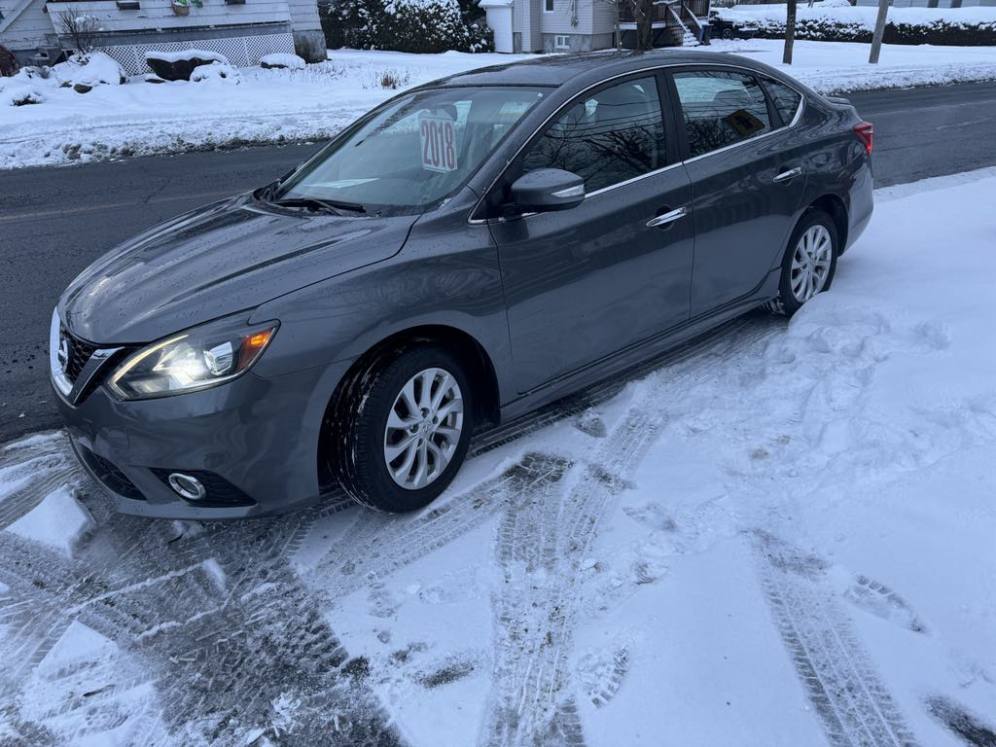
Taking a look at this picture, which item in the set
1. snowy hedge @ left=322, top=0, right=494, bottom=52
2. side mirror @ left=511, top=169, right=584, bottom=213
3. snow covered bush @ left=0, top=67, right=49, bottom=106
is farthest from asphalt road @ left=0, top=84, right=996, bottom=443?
snowy hedge @ left=322, top=0, right=494, bottom=52

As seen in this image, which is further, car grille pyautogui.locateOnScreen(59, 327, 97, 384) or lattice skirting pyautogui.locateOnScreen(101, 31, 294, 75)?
lattice skirting pyautogui.locateOnScreen(101, 31, 294, 75)

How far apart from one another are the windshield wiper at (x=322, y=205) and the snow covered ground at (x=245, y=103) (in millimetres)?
9659

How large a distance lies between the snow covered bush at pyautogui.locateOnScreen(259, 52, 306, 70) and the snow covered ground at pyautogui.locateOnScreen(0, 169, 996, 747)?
63.7 ft

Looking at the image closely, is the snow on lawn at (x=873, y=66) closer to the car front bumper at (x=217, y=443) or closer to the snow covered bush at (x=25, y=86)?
the snow covered bush at (x=25, y=86)

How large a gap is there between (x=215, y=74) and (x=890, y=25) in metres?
32.0

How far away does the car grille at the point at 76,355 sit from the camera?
8.74 feet

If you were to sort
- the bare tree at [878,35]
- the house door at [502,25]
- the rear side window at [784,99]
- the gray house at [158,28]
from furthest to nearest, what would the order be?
the house door at [502,25]
the bare tree at [878,35]
the gray house at [158,28]
the rear side window at [784,99]

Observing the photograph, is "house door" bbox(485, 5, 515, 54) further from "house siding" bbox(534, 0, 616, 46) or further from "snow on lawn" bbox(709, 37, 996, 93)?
"snow on lawn" bbox(709, 37, 996, 93)

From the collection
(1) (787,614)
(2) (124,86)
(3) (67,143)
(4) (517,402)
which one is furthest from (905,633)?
(2) (124,86)

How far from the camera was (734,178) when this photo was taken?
13.0 ft

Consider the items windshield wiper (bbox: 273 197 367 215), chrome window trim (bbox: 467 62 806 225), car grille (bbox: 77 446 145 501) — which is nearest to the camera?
car grille (bbox: 77 446 145 501)

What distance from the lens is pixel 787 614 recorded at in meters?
2.44

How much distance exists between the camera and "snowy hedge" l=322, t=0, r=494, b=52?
27.1 m

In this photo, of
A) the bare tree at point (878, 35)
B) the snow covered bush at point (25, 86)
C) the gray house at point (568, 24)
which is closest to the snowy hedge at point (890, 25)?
the gray house at point (568, 24)
